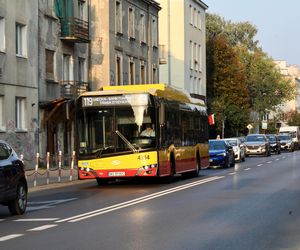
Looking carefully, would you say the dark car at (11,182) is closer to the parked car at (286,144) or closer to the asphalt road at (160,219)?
the asphalt road at (160,219)

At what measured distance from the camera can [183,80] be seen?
65.8 m

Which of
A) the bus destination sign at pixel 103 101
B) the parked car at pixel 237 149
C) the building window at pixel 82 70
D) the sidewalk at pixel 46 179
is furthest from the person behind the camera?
the parked car at pixel 237 149

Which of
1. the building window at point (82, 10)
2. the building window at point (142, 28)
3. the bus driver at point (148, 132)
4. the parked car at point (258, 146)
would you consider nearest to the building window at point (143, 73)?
the building window at point (142, 28)

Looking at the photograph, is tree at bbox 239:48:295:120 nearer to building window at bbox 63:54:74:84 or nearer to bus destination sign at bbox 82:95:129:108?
building window at bbox 63:54:74:84

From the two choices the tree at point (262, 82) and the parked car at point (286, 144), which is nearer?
the parked car at point (286, 144)

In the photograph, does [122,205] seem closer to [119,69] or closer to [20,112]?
[20,112]

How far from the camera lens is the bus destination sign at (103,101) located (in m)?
21.6

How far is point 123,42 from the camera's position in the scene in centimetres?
4550

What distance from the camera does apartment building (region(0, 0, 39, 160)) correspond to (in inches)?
1214

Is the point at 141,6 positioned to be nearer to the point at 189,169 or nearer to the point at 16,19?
the point at 16,19

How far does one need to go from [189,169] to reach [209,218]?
13.4m

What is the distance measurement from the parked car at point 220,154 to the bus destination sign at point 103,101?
1463 cm

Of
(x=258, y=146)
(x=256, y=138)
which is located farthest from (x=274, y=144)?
(x=258, y=146)

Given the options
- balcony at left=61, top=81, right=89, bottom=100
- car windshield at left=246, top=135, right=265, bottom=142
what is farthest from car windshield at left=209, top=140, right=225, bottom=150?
car windshield at left=246, top=135, right=265, bottom=142
